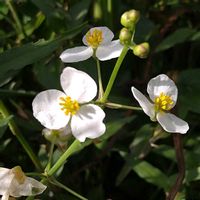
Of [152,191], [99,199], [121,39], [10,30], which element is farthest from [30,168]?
[121,39]

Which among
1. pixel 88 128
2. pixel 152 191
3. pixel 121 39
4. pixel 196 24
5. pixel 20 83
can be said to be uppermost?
pixel 121 39

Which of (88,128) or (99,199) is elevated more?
(88,128)

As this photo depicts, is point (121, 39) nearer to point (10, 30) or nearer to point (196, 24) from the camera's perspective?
point (10, 30)

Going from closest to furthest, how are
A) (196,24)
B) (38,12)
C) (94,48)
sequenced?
(94,48)
(38,12)
(196,24)

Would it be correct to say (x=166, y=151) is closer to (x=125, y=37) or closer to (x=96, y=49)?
(x=96, y=49)

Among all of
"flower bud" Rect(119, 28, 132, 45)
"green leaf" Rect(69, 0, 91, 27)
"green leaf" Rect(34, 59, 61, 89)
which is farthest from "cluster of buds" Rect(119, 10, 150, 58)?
"green leaf" Rect(69, 0, 91, 27)
